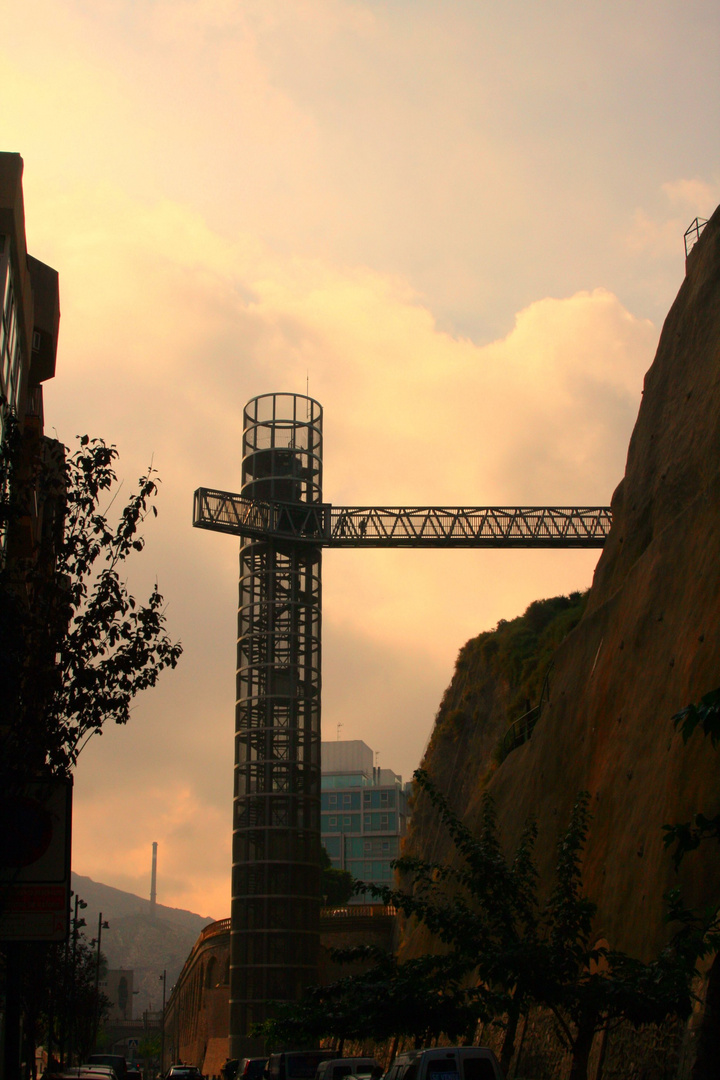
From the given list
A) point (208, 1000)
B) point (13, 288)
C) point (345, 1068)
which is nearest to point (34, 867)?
point (345, 1068)

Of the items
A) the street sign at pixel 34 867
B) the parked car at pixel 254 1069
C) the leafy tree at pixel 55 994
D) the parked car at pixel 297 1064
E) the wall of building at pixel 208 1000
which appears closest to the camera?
the street sign at pixel 34 867

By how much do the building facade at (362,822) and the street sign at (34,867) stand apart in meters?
136

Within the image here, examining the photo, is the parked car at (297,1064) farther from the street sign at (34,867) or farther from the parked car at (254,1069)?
the street sign at (34,867)

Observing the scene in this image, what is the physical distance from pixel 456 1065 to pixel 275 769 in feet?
139

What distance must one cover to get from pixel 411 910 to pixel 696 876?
5038mm

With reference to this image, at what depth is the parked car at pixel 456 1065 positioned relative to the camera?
16.3m

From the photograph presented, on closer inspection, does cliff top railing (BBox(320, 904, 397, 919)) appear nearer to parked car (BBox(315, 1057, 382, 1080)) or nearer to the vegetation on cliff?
the vegetation on cliff

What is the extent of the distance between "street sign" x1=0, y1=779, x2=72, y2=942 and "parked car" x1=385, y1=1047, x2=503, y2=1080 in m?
5.43

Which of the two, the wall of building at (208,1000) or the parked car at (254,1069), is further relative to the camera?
the wall of building at (208,1000)

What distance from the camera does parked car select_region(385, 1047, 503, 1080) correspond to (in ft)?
53.6

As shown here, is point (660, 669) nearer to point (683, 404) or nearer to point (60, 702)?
point (683, 404)

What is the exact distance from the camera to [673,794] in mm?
23578

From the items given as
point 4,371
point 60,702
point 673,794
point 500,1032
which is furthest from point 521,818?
point 60,702

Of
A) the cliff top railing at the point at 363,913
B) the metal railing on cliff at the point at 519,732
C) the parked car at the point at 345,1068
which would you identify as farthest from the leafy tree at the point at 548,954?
the cliff top railing at the point at 363,913
